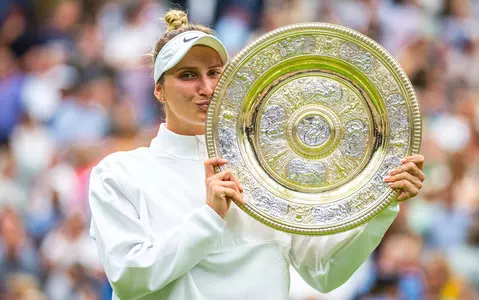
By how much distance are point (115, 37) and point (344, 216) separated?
24.2 feet

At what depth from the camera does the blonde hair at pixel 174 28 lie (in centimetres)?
532

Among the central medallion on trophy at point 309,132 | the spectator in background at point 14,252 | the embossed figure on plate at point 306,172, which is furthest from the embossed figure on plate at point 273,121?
the spectator in background at point 14,252

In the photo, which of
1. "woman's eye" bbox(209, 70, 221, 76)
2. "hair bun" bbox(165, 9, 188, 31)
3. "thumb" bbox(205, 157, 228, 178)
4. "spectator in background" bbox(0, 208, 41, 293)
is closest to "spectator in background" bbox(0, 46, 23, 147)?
"spectator in background" bbox(0, 208, 41, 293)

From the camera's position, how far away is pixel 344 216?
504 centimetres

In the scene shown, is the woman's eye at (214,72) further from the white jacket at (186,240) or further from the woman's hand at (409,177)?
the woman's hand at (409,177)

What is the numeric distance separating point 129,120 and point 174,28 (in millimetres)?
5438

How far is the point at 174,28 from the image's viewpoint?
17.6 ft

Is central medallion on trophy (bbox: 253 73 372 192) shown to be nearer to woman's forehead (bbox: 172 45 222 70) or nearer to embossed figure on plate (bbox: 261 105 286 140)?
embossed figure on plate (bbox: 261 105 286 140)

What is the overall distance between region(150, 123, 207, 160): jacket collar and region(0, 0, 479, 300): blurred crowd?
359 centimetres

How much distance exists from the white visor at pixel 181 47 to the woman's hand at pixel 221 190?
433 mm

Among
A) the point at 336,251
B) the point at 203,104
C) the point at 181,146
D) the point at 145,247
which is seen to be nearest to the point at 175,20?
the point at 203,104

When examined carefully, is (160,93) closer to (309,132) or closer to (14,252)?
(309,132)

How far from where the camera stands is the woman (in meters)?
4.91

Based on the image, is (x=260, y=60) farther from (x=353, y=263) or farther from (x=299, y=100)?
(x=353, y=263)
